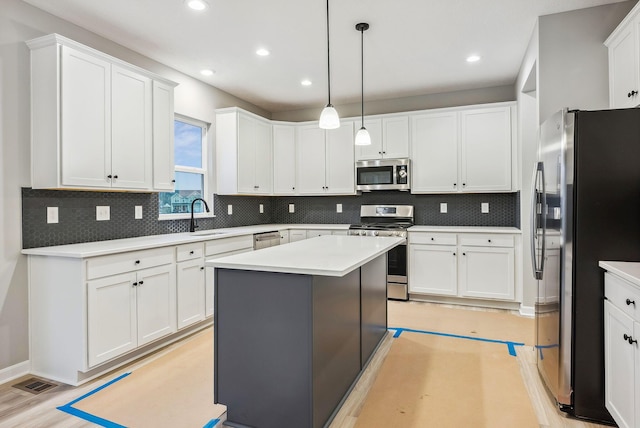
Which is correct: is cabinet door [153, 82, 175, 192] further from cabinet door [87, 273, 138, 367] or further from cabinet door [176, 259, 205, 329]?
cabinet door [87, 273, 138, 367]

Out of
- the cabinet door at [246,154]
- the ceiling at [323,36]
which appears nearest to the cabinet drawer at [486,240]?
the ceiling at [323,36]

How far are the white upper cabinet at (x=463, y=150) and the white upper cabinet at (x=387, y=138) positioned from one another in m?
0.12

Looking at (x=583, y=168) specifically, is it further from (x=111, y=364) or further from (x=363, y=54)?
(x=111, y=364)

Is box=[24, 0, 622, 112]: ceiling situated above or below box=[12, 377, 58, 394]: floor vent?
above

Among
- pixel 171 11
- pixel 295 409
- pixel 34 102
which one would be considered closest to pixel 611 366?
pixel 295 409

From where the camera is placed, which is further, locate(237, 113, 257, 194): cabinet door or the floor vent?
locate(237, 113, 257, 194): cabinet door

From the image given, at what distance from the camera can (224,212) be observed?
4.83 meters

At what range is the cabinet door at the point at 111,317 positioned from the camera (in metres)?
2.51

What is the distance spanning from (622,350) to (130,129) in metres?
3.59

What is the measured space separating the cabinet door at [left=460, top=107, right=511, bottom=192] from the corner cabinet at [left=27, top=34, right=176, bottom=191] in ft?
11.4

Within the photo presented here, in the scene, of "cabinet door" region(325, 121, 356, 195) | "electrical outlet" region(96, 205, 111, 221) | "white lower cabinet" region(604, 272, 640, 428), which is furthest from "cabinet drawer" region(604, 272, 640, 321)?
"electrical outlet" region(96, 205, 111, 221)

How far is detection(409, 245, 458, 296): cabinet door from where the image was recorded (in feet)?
14.4

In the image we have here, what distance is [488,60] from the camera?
3871mm

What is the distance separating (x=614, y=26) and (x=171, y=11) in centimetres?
335
